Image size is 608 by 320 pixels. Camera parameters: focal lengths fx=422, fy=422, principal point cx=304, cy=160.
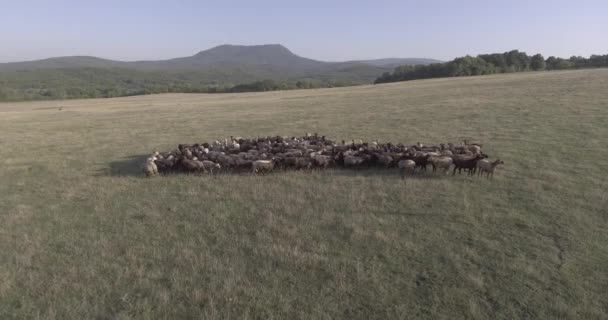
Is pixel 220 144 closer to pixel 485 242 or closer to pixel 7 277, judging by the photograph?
pixel 7 277

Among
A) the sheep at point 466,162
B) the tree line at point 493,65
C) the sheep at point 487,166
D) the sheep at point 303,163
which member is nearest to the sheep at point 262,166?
the sheep at point 303,163

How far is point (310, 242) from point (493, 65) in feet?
329

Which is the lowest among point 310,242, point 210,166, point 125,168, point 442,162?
point 310,242

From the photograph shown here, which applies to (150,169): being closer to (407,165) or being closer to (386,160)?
(386,160)

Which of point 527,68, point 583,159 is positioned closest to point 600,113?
point 583,159

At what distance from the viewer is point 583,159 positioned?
1366 cm

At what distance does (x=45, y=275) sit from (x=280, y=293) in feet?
13.5

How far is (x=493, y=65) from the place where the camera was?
95875mm

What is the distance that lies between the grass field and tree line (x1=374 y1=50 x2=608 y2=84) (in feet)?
267

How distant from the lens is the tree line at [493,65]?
8956cm

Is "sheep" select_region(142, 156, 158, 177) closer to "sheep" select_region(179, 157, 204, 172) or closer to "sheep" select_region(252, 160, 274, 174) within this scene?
"sheep" select_region(179, 157, 204, 172)

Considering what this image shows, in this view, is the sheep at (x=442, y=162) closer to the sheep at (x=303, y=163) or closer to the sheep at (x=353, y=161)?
the sheep at (x=353, y=161)

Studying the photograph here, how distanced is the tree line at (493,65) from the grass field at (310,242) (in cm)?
8129

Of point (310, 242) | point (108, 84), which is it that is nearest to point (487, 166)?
point (310, 242)
